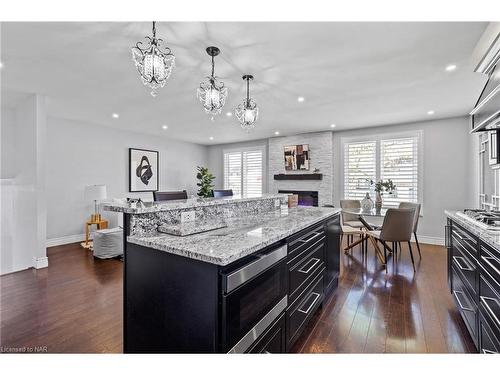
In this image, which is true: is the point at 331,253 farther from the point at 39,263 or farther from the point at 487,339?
the point at 39,263

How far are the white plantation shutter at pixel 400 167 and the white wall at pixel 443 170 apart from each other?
0.18 metres

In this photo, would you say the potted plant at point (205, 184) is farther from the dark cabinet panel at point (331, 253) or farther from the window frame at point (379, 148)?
the window frame at point (379, 148)

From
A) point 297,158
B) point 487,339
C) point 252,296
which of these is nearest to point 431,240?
point 297,158

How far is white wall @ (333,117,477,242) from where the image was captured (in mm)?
Answer: 4406

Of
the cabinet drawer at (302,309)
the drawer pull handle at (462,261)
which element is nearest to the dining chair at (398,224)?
the drawer pull handle at (462,261)

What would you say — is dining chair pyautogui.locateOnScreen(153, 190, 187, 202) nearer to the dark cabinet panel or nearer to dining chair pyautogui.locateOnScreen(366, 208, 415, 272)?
the dark cabinet panel

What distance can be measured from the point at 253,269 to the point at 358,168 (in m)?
4.98

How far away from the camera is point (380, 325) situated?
2027mm

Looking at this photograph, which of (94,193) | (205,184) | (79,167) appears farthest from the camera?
(79,167)

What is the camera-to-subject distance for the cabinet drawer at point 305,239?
162 cm

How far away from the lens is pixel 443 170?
15.1 feet

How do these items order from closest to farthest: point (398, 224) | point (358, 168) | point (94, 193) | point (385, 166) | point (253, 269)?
1. point (253, 269)
2. point (398, 224)
3. point (94, 193)
4. point (385, 166)
5. point (358, 168)
